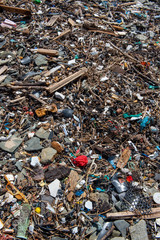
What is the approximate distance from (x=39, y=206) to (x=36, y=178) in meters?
0.47

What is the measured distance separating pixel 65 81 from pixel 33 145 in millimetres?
1791

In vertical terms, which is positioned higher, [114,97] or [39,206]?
[114,97]

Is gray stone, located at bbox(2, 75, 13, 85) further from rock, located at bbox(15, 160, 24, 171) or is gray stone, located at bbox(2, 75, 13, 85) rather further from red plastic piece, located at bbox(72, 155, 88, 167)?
red plastic piece, located at bbox(72, 155, 88, 167)

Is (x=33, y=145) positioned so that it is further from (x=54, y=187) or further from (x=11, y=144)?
(x=54, y=187)

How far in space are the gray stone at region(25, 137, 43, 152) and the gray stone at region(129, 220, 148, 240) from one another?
2136 mm

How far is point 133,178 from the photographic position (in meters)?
3.92

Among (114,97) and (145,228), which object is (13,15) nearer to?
(114,97)

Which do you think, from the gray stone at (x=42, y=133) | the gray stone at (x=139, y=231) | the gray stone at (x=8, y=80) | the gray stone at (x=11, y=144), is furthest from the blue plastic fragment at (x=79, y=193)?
the gray stone at (x=8, y=80)

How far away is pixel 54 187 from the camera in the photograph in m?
3.56

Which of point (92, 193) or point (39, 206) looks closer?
point (39, 206)

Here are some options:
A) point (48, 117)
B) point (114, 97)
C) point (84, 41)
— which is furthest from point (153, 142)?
point (84, 41)

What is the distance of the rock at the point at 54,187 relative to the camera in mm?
3502

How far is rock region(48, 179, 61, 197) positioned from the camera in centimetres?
350

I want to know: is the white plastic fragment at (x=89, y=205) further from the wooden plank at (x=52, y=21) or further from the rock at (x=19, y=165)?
the wooden plank at (x=52, y=21)
